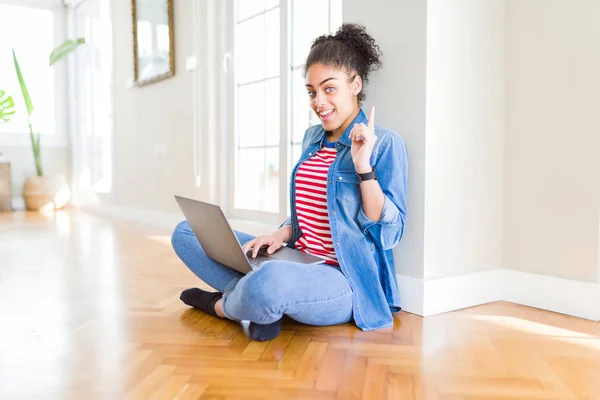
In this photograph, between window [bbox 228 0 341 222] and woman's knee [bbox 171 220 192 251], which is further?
window [bbox 228 0 341 222]

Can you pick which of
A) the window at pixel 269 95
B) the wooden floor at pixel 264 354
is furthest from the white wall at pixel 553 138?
the window at pixel 269 95

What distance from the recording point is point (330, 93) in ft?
5.24

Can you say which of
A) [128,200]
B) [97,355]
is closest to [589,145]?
[97,355]

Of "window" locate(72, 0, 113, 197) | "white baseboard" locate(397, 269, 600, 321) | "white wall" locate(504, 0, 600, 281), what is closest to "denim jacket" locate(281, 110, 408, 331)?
"white baseboard" locate(397, 269, 600, 321)

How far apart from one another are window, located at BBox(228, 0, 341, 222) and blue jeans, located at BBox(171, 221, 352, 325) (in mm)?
1457

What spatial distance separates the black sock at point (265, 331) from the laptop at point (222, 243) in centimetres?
16

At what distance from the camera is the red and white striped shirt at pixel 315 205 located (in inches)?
64.6

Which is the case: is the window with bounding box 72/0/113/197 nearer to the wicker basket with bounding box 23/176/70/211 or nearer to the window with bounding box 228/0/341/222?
the wicker basket with bounding box 23/176/70/211

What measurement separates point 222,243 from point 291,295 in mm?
260

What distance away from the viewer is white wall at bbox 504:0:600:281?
1.72 metres

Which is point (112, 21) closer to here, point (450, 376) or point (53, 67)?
Result: point (53, 67)

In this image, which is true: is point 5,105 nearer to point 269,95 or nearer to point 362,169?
point 269,95

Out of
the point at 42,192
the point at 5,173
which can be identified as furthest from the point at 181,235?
the point at 5,173

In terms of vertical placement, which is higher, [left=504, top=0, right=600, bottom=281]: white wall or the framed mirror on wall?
the framed mirror on wall
